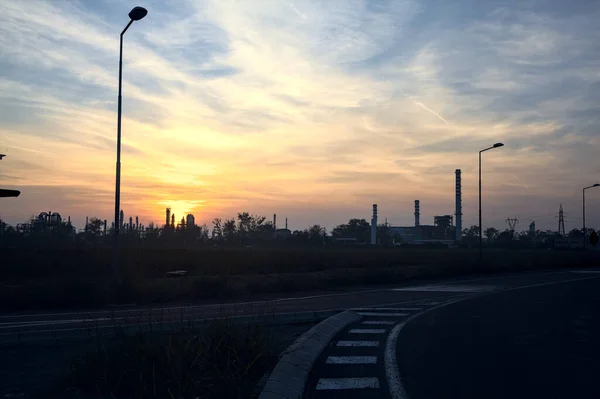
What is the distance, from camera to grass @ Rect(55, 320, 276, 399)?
27.3 feet

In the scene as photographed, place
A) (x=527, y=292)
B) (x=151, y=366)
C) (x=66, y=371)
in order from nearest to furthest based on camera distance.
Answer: (x=151, y=366) → (x=66, y=371) → (x=527, y=292)

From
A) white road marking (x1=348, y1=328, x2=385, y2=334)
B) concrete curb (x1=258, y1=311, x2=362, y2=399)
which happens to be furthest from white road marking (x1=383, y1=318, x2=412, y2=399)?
concrete curb (x1=258, y1=311, x2=362, y2=399)

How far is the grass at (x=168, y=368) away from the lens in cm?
831

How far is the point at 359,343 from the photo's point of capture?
44.9ft

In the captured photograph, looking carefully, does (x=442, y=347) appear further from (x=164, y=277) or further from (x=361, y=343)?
(x=164, y=277)

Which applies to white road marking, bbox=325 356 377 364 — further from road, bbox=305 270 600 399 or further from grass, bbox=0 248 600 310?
grass, bbox=0 248 600 310

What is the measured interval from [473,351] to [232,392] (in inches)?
251

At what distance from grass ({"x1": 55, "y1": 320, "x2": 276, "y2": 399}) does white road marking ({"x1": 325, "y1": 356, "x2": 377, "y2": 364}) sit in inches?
57.7

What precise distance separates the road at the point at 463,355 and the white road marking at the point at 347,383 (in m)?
0.02

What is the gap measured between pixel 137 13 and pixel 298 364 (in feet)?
58.5

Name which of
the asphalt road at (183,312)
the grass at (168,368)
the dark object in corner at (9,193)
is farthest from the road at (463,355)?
the dark object in corner at (9,193)

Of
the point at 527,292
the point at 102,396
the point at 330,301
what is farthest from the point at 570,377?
the point at 527,292

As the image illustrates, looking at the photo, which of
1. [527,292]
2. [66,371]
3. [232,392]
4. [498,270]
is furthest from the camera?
[498,270]

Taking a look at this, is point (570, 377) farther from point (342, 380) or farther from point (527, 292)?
point (527, 292)
